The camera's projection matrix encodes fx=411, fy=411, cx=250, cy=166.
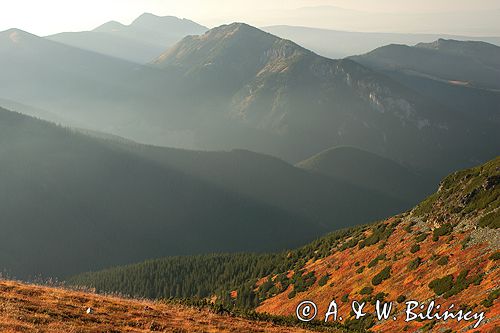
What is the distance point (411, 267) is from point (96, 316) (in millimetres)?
39833

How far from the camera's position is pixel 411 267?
176 ft

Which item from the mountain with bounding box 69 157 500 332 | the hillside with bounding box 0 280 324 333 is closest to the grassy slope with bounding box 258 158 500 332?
the mountain with bounding box 69 157 500 332

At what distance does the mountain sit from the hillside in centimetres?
1586

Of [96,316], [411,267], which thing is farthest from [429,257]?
[96,316]

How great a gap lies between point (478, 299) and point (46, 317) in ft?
121

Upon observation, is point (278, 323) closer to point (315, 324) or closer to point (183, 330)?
point (315, 324)

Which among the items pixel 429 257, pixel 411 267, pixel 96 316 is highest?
pixel 429 257

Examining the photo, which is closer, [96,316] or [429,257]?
[96,316]

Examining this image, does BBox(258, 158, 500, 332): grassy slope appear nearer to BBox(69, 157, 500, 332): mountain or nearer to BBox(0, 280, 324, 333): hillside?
BBox(69, 157, 500, 332): mountain

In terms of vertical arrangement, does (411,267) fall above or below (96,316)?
above

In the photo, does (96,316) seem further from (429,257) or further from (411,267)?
(429,257)

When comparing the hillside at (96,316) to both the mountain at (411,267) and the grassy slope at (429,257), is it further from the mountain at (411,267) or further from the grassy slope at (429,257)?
the grassy slope at (429,257)

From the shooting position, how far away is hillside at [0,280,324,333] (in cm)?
2653

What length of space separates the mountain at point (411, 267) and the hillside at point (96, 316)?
52.0 ft
